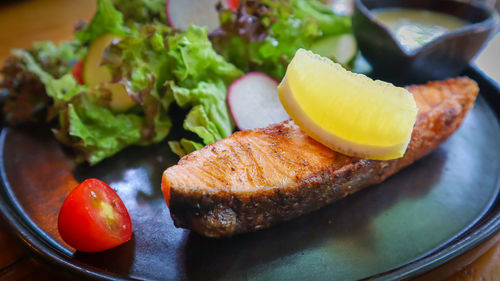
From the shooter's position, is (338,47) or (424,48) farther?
(338,47)

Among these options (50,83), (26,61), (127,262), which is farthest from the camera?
(26,61)

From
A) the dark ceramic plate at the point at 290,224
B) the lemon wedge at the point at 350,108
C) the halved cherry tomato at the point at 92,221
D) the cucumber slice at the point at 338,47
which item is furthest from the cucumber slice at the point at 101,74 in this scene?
the cucumber slice at the point at 338,47

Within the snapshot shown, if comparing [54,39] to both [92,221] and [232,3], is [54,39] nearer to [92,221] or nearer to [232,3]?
[232,3]

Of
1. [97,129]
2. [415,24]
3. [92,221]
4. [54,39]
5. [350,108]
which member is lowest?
[54,39]

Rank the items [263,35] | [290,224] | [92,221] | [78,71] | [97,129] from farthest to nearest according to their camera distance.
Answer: [78,71], [263,35], [97,129], [290,224], [92,221]

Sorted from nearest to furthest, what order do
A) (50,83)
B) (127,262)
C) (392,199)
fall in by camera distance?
1. (127,262)
2. (392,199)
3. (50,83)

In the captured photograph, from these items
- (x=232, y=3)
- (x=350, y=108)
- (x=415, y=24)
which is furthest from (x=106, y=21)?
(x=415, y=24)

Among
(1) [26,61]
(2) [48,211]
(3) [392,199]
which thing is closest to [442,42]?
(3) [392,199]

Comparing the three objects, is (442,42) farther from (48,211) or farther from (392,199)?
(48,211)
